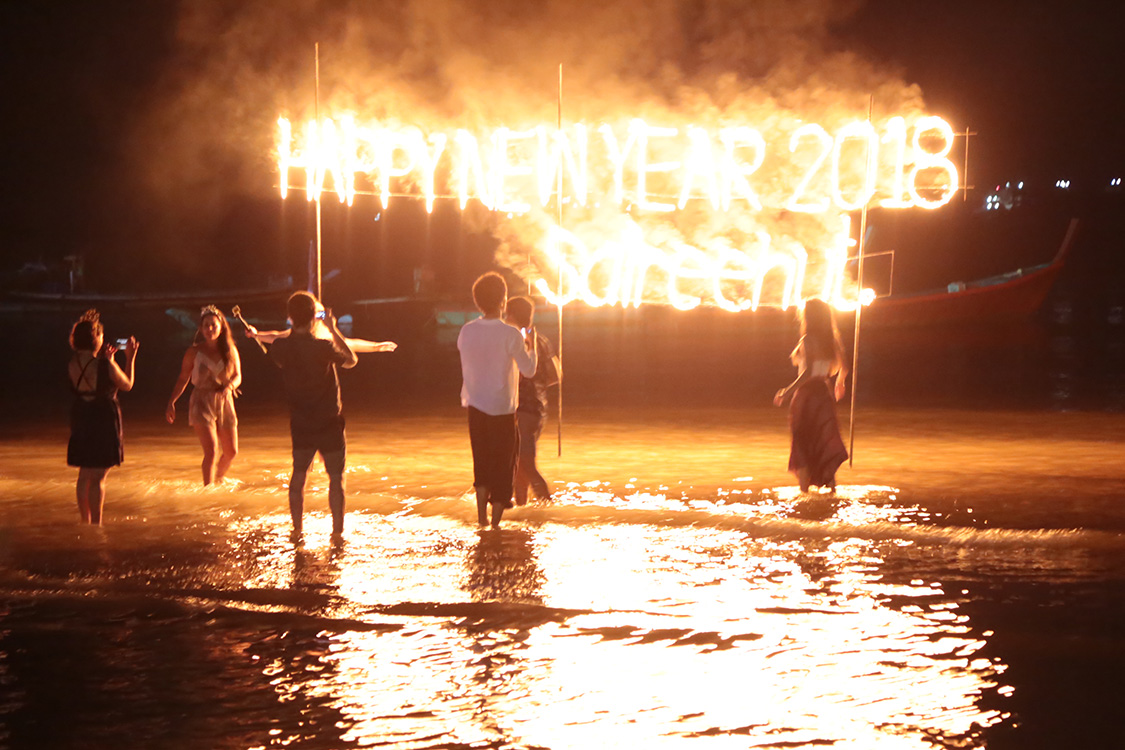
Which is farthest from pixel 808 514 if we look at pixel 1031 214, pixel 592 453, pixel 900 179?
pixel 1031 214

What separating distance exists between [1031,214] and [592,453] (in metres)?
82.6

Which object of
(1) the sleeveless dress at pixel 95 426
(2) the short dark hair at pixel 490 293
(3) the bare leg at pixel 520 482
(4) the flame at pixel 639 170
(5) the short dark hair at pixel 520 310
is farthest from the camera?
(4) the flame at pixel 639 170

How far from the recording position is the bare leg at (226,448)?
9.95m

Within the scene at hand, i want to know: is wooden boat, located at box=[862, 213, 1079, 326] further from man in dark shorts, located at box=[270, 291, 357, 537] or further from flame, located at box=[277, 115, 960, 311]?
man in dark shorts, located at box=[270, 291, 357, 537]

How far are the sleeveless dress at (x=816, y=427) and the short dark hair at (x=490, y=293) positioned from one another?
2629 mm

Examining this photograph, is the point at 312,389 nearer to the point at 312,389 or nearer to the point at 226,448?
the point at 312,389

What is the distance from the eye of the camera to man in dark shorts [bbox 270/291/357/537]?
757 cm

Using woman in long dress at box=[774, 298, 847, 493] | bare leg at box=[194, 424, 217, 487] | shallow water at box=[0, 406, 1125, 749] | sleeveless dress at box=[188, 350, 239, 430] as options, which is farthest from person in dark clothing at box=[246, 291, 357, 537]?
woman in long dress at box=[774, 298, 847, 493]

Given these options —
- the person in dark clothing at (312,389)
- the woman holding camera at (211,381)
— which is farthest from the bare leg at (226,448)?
the person in dark clothing at (312,389)

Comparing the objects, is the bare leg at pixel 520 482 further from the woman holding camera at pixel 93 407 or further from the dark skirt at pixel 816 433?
the woman holding camera at pixel 93 407

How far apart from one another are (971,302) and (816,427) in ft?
132

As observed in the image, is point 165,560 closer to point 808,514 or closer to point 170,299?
point 808,514

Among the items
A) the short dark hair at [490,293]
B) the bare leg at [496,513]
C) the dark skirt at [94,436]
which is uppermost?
the short dark hair at [490,293]

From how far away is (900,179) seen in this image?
495 inches
